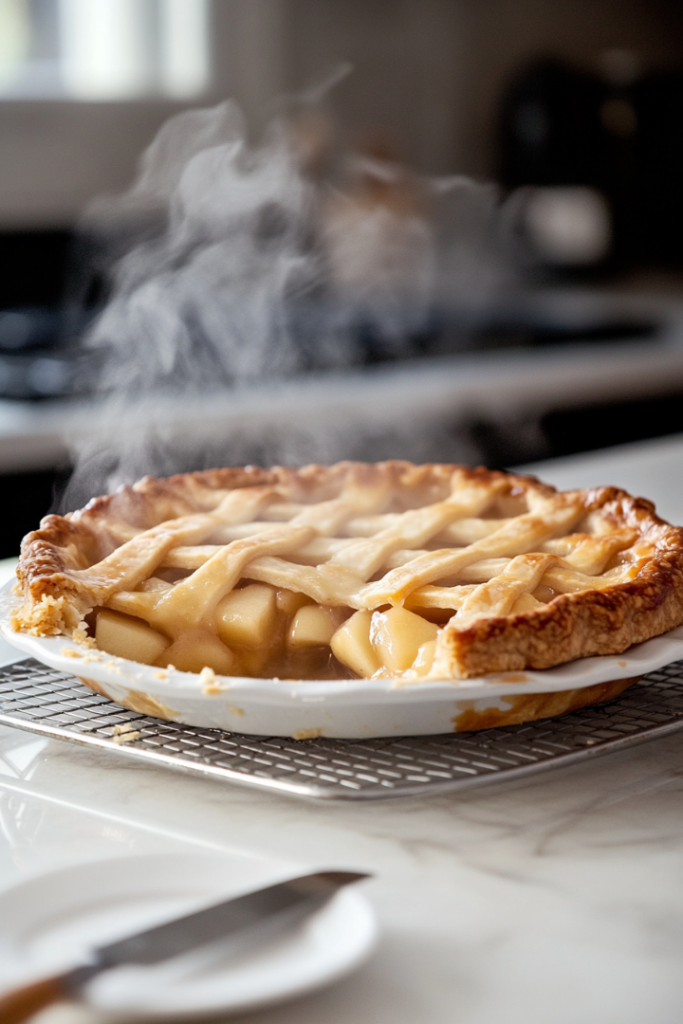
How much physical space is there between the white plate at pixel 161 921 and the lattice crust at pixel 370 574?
225 mm

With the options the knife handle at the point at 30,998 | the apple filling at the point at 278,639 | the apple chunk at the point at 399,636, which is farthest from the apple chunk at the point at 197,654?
the knife handle at the point at 30,998

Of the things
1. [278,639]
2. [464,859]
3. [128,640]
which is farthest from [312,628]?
[464,859]

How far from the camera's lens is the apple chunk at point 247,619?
0.92m

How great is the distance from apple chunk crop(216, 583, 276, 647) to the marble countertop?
0.14 meters

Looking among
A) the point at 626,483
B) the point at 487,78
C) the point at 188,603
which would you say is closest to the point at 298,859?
the point at 188,603

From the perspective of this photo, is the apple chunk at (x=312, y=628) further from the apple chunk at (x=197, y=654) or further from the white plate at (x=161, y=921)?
the white plate at (x=161, y=921)

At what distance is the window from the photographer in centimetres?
349

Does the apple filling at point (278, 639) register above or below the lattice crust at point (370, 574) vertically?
below

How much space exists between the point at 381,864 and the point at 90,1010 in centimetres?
23

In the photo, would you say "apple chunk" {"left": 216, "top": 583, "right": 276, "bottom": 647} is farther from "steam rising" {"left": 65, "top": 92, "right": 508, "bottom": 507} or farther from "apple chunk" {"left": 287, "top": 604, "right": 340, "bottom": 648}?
"steam rising" {"left": 65, "top": 92, "right": 508, "bottom": 507}

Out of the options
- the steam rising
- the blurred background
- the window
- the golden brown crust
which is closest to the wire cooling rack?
the golden brown crust

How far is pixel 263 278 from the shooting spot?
382 centimetres

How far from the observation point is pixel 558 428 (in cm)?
300

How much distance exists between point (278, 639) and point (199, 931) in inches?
16.7
